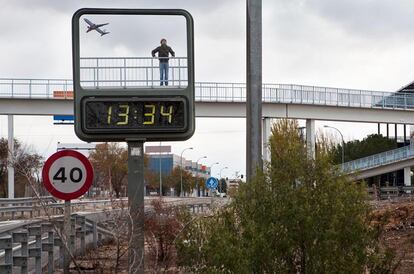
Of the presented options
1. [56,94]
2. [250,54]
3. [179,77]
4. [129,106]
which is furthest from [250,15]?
[56,94]

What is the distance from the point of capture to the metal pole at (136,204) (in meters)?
8.01

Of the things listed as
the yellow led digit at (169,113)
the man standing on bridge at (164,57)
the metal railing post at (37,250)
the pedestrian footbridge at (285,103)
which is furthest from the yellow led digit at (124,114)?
the pedestrian footbridge at (285,103)

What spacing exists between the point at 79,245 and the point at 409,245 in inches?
272

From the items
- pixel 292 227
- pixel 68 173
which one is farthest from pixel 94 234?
pixel 292 227

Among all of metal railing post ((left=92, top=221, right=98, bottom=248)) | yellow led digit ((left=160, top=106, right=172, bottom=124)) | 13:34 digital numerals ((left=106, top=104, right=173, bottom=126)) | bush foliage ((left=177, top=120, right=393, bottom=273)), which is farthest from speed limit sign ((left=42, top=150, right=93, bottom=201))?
metal railing post ((left=92, top=221, right=98, bottom=248))

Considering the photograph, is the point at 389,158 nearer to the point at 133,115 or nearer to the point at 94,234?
the point at 94,234

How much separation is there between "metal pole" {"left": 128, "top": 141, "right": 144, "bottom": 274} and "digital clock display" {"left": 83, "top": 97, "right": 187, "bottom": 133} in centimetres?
26

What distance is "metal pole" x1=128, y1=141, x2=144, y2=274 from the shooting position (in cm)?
801

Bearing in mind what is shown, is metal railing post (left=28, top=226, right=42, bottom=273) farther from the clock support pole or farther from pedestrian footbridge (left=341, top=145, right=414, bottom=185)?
pedestrian footbridge (left=341, top=145, right=414, bottom=185)

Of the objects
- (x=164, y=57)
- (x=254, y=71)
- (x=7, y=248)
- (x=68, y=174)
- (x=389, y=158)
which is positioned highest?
(x=389, y=158)

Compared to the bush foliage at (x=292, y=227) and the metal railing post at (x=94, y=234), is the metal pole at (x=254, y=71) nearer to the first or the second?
the bush foliage at (x=292, y=227)

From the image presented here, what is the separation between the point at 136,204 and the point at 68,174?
1002mm

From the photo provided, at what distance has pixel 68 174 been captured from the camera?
355 inches

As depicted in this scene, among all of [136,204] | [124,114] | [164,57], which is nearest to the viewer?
[136,204]
